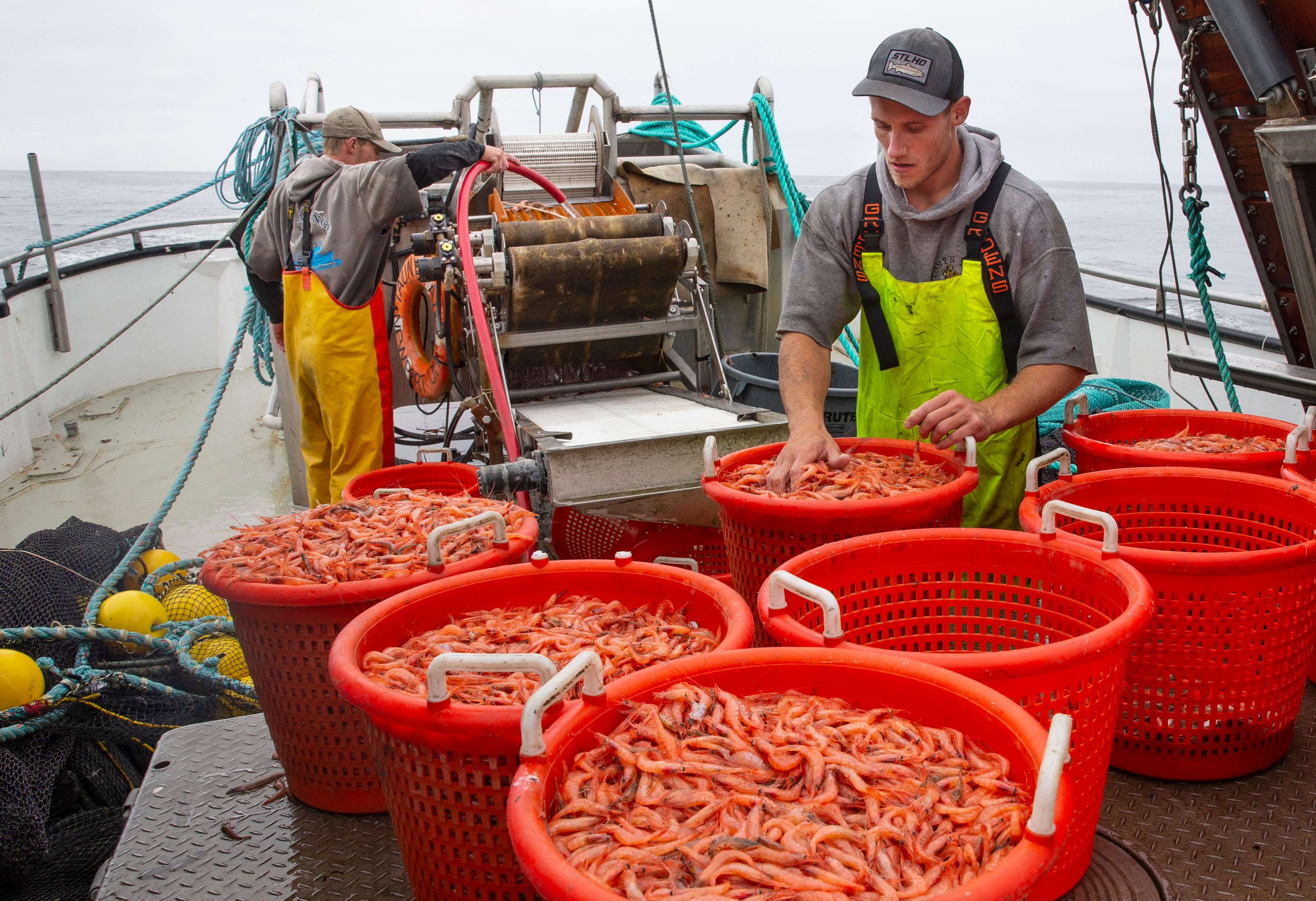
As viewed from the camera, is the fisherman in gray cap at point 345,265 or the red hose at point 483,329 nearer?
the red hose at point 483,329

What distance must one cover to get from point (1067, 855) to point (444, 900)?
3.62 feet

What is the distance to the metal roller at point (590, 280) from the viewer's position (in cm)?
438

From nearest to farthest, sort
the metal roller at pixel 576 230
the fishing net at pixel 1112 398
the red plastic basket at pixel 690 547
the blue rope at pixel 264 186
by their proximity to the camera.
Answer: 1. the red plastic basket at pixel 690 547
2. the fishing net at pixel 1112 398
3. the metal roller at pixel 576 230
4. the blue rope at pixel 264 186

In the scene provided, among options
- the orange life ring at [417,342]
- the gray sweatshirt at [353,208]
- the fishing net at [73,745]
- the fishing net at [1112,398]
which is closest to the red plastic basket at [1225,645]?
the fishing net at [1112,398]

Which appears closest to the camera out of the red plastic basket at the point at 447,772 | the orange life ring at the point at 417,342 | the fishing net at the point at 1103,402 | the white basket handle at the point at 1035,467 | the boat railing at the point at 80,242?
the red plastic basket at the point at 447,772

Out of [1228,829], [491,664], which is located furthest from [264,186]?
[1228,829]

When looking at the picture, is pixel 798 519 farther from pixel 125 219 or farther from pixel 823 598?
pixel 125 219

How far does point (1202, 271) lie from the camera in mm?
3102

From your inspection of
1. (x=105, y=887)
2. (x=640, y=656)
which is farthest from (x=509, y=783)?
(x=105, y=887)

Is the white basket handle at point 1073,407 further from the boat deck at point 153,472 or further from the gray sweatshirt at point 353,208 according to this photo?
the boat deck at point 153,472

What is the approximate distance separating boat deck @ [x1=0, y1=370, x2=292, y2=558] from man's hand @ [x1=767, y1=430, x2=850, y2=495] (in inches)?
166

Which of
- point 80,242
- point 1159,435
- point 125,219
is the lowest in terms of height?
point 1159,435

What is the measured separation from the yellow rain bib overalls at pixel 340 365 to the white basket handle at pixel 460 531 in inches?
131

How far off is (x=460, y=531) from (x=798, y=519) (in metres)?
0.79
